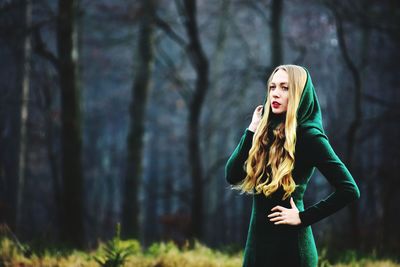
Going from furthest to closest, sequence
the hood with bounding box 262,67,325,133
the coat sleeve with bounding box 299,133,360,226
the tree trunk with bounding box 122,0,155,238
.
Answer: the tree trunk with bounding box 122,0,155,238 < the hood with bounding box 262,67,325,133 < the coat sleeve with bounding box 299,133,360,226

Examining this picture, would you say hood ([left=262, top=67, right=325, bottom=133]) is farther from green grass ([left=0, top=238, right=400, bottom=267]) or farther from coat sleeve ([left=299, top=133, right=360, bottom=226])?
green grass ([left=0, top=238, right=400, bottom=267])

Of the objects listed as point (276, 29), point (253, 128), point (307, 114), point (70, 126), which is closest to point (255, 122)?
point (253, 128)

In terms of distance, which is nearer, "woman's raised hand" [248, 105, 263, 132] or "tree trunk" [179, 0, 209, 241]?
"woman's raised hand" [248, 105, 263, 132]

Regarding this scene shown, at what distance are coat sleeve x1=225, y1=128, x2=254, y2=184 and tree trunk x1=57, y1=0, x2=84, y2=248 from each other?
6.12 m

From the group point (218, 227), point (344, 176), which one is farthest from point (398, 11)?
point (344, 176)

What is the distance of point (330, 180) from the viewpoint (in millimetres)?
2674

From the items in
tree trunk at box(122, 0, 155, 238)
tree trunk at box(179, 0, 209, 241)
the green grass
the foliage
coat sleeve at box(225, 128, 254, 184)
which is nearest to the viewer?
coat sleeve at box(225, 128, 254, 184)

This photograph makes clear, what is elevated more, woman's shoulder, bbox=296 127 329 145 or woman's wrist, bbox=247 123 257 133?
woman's wrist, bbox=247 123 257 133

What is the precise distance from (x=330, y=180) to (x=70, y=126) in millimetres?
6829

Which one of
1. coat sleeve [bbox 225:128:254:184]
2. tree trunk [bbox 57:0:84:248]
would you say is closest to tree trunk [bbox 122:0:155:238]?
tree trunk [bbox 57:0:84:248]

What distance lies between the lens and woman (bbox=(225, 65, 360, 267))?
267 cm

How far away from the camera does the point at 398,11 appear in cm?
1172

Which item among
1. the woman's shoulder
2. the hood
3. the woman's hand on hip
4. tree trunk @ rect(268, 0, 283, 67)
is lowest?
the woman's hand on hip

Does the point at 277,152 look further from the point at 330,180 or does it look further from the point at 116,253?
the point at 116,253
